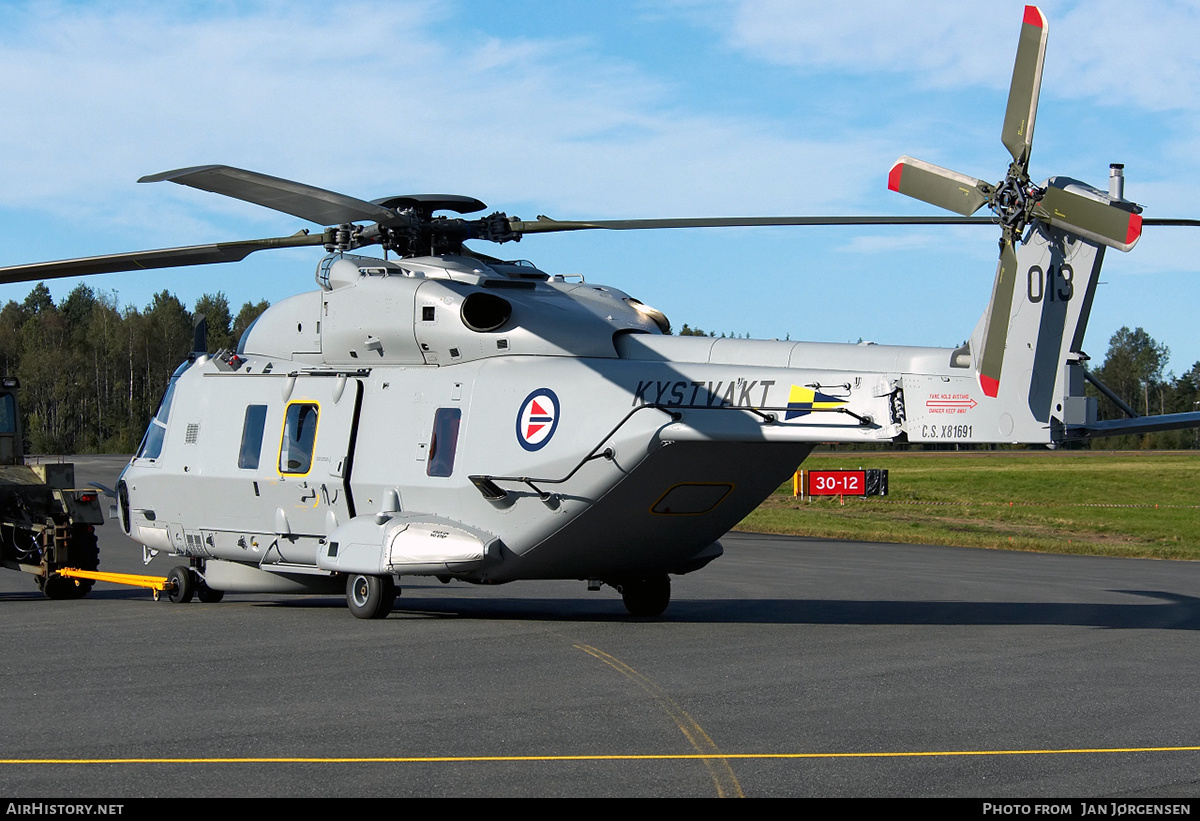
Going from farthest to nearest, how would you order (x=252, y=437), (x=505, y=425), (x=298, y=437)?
(x=252, y=437) < (x=298, y=437) < (x=505, y=425)

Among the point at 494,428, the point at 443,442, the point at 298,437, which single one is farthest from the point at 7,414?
the point at 494,428

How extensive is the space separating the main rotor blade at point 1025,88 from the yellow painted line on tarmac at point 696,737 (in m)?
5.35

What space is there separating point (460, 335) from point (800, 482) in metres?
31.1

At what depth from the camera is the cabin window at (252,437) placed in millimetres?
15414

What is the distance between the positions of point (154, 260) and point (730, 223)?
6.38m

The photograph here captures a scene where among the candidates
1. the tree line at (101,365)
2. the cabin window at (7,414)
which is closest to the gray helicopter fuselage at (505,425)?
the cabin window at (7,414)

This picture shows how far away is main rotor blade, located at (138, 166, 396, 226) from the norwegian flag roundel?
2.53 metres

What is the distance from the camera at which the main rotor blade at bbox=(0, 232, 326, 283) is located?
44.0ft

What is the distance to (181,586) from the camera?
16.6m

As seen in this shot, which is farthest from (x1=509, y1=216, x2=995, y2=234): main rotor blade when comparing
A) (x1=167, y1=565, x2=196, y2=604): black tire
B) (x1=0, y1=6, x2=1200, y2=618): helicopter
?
(x1=167, y1=565, x2=196, y2=604): black tire

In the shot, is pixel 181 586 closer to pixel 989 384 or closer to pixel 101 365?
pixel 989 384

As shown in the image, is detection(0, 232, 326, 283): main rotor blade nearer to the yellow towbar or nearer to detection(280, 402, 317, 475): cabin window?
detection(280, 402, 317, 475): cabin window

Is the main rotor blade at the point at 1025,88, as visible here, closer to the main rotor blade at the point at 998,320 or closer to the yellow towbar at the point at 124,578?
the main rotor blade at the point at 998,320
